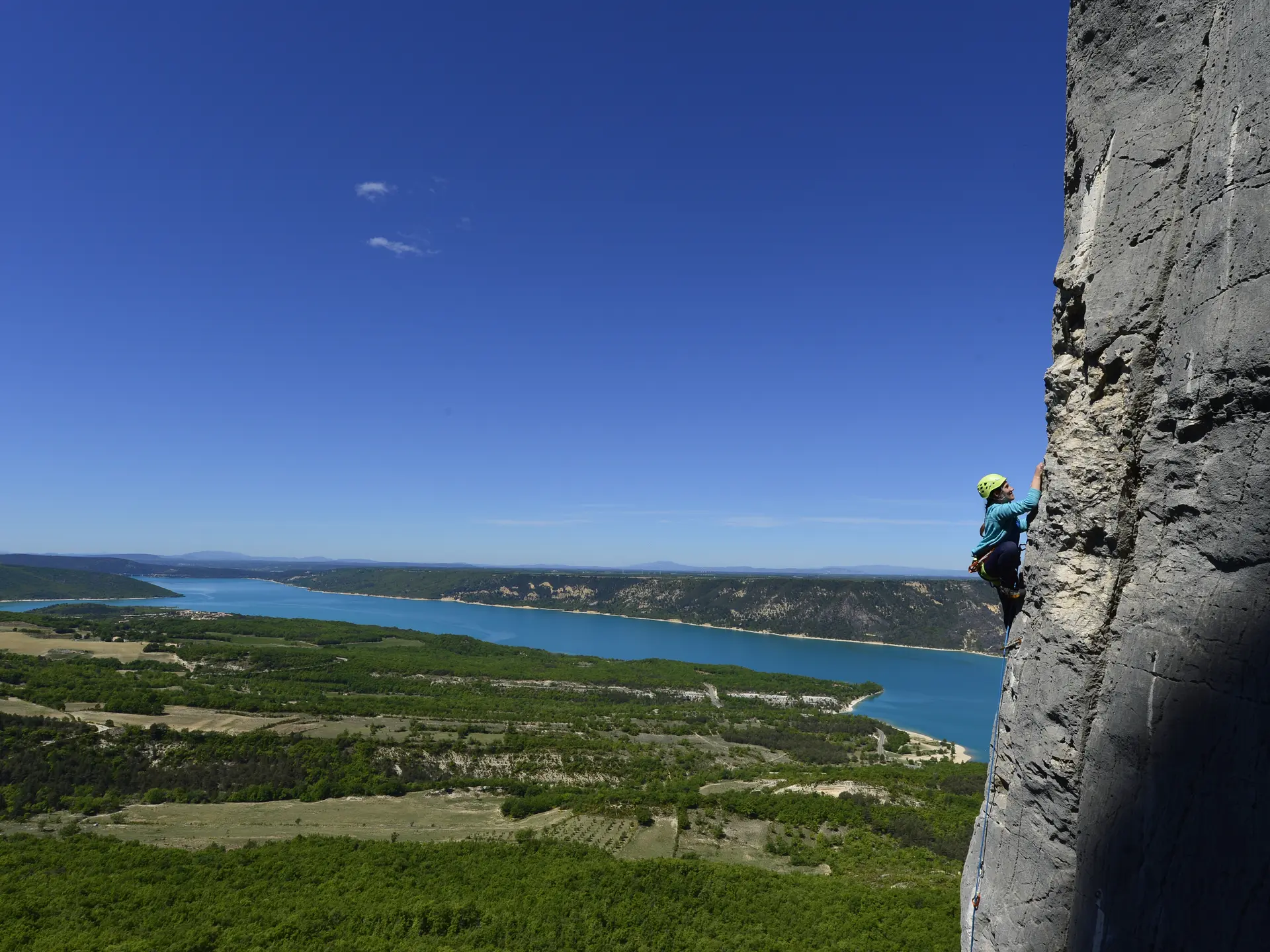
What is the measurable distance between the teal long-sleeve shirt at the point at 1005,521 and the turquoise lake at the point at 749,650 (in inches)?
2488

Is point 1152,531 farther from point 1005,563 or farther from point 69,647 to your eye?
point 69,647

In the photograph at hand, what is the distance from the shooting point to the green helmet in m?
4.86

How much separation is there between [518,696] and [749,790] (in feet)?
124

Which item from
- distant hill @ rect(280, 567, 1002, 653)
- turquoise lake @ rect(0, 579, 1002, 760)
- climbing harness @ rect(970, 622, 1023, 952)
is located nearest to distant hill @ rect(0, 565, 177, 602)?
turquoise lake @ rect(0, 579, 1002, 760)

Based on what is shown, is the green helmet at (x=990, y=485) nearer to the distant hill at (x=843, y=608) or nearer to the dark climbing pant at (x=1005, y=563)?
the dark climbing pant at (x=1005, y=563)

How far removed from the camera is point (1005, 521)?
463 cm

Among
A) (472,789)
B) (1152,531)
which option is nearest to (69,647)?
(472,789)

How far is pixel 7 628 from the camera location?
95938 millimetres

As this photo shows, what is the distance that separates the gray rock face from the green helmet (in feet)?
2.24

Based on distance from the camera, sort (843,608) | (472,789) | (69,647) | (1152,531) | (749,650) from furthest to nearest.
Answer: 1. (843,608)
2. (749,650)
3. (69,647)
4. (472,789)
5. (1152,531)

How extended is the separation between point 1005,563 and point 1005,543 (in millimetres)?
145

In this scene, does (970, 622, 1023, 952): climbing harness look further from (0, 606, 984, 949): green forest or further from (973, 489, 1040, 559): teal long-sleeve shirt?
(0, 606, 984, 949): green forest

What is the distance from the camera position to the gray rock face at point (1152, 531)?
9.37 ft

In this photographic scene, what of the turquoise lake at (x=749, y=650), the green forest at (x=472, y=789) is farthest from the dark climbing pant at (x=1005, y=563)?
the turquoise lake at (x=749, y=650)
